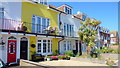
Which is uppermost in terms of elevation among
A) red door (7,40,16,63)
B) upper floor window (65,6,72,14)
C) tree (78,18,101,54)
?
upper floor window (65,6,72,14)

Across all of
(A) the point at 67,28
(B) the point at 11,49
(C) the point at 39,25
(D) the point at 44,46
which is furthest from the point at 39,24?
(A) the point at 67,28

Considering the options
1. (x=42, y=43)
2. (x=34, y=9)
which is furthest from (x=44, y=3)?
(x=42, y=43)

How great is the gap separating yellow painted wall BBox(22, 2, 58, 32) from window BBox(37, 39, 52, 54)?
2.50m

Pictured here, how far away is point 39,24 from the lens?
1459 centimetres

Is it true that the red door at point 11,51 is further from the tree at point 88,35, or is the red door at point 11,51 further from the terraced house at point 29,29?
the tree at point 88,35

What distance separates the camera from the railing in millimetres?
10802

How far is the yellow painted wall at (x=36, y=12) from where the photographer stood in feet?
42.5

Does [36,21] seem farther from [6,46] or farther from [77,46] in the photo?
[77,46]

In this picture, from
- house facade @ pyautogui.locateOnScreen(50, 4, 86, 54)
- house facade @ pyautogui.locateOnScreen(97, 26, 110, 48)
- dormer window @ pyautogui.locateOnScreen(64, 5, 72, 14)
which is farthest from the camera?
house facade @ pyautogui.locateOnScreen(97, 26, 110, 48)

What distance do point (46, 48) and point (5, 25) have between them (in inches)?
239

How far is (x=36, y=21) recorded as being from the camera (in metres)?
14.4

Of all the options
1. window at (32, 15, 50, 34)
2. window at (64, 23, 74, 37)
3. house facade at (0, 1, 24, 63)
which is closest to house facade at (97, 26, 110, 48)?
window at (64, 23, 74, 37)

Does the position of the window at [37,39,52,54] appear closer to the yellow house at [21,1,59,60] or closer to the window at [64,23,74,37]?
the yellow house at [21,1,59,60]

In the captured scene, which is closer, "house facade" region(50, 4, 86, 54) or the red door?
the red door
